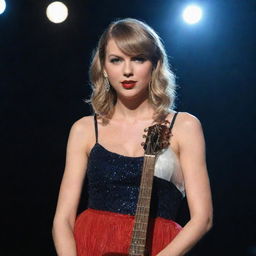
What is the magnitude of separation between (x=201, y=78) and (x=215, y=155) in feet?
1.92

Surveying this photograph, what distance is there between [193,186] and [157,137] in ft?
0.96

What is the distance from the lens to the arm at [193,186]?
3.04m

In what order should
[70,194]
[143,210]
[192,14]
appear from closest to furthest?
[143,210] → [70,194] → [192,14]

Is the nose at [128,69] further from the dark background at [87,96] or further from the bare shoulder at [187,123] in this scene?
the dark background at [87,96]

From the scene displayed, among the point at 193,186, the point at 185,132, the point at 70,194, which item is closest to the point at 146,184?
the point at 193,186

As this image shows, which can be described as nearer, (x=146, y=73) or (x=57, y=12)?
(x=146, y=73)

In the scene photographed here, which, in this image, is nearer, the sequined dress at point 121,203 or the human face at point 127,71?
the sequined dress at point 121,203

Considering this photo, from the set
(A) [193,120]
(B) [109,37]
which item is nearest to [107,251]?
(A) [193,120]

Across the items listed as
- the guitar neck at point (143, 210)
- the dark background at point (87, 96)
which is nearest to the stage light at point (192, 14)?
the dark background at point (87, 96)

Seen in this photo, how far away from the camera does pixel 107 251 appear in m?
3.19

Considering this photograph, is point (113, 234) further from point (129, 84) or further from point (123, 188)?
point (129, 84)

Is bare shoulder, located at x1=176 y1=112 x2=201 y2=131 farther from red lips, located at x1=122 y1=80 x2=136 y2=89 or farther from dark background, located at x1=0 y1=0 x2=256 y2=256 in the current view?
dark background, located at x1=0 y1=0 x2=256 y2=256

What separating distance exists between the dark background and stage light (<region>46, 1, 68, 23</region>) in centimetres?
6

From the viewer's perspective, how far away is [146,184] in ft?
10.1
